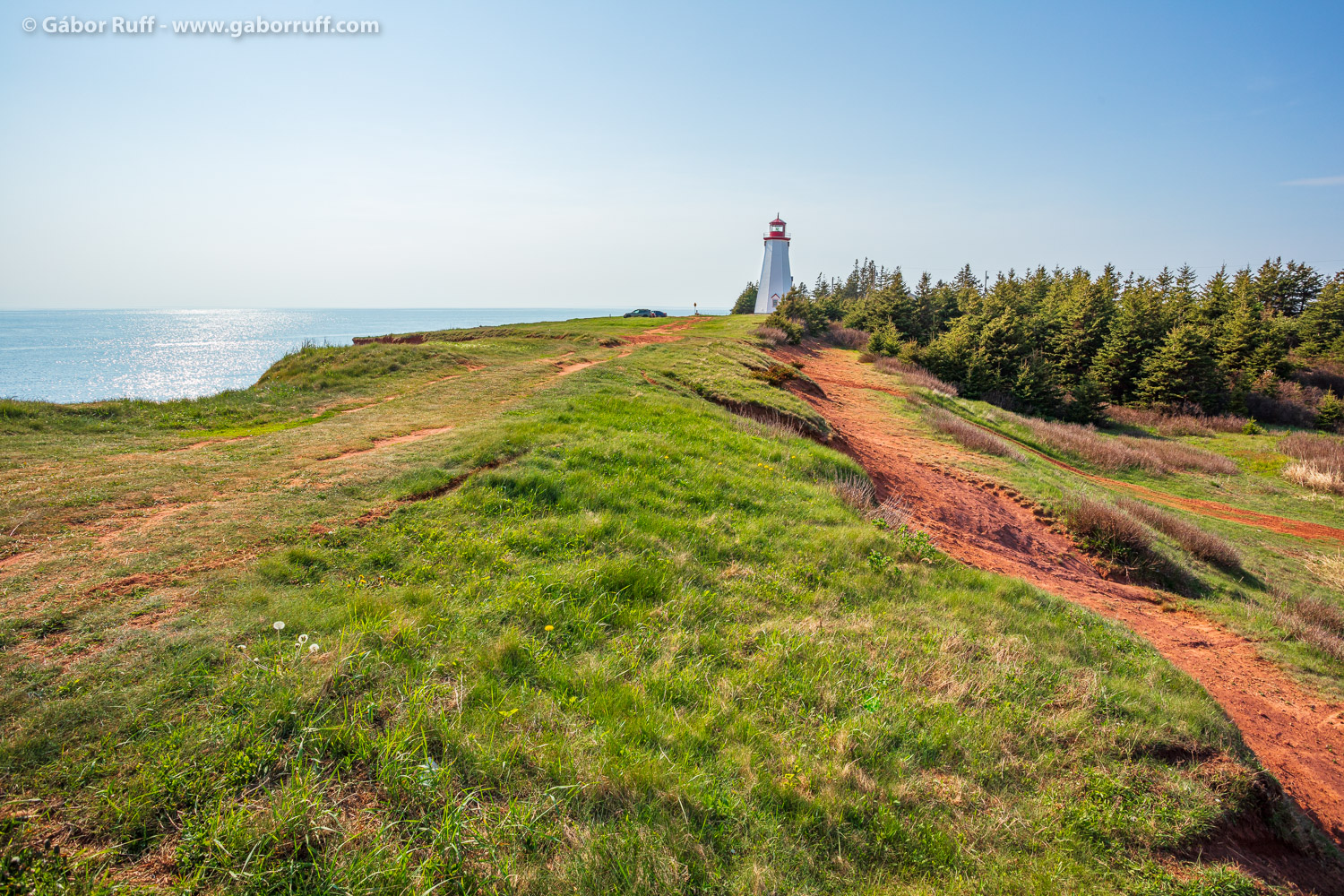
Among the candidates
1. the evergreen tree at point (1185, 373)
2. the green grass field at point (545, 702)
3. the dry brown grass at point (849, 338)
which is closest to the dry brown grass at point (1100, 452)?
the evergreen tree at point (1185, 373)

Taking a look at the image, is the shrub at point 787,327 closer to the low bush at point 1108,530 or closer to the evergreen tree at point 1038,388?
the evergreen tree at point 1038,388

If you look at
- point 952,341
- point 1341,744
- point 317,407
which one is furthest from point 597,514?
point 952,341

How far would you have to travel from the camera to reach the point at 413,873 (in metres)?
2.31

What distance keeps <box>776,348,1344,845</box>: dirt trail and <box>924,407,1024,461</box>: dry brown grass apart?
1.15 m

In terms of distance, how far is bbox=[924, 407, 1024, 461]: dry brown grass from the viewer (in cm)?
1681

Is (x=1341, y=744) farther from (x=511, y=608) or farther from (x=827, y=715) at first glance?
(x=511, y=608)

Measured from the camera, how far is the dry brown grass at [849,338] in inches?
1730

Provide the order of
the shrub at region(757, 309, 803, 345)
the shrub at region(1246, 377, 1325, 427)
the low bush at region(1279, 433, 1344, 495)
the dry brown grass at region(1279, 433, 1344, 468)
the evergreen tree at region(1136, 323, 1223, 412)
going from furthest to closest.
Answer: the shrub at region(757, 309, 803, 345) → the shrub at region(1246, 377, 1325, 427) → the evergreen tree at region(1136, 323, 1223, 412) → the dry brown grass at region(1279, 433, 1344, 468) → the low bush at region(1279, 433, 1344, 495)

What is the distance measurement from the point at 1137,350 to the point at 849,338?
19.4 metres

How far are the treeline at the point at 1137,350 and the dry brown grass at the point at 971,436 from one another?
49.7 ft

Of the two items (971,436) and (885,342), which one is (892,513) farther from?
(885,342)

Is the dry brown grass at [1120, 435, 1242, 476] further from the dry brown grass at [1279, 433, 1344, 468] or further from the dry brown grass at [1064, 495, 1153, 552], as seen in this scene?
the dry brown grass at [1064, 495, 1153, 552]

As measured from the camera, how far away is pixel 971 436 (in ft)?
57.3

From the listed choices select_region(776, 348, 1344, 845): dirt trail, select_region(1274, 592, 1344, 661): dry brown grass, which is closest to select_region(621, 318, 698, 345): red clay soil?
select_region(776, 348, 1344, 845): dirt trail
